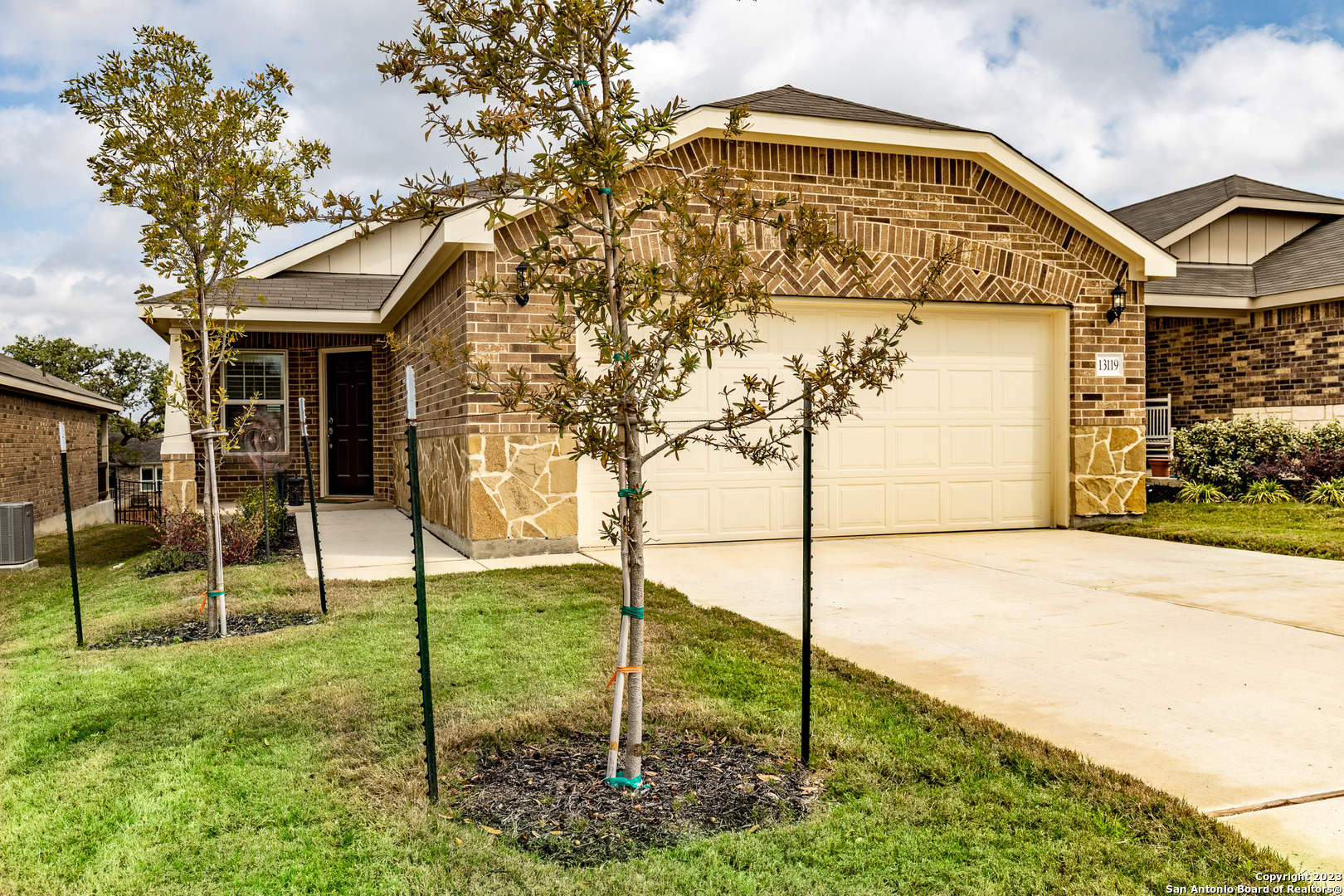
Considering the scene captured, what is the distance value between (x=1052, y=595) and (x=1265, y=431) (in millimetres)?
9725

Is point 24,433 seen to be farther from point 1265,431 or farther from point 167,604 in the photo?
point 1265,431

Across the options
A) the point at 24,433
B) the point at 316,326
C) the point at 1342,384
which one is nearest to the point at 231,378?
the point at 316,326

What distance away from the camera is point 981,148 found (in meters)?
10.5

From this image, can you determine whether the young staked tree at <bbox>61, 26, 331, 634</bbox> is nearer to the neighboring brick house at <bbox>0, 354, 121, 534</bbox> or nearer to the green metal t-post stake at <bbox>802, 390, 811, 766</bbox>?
the green metal t-post stake at <bbox>802, 390, 811, 766</bbox>

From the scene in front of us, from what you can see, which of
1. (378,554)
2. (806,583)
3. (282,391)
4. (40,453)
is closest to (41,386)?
(40,453)

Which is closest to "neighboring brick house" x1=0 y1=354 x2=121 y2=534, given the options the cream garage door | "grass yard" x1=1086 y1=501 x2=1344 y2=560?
the cream garage door

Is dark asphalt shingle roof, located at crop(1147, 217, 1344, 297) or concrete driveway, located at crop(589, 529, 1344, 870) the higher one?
dark asphalt shingle roof, located at crop(1147, 217, 1344, 297)

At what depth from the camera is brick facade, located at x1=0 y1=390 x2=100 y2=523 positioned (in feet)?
50.6

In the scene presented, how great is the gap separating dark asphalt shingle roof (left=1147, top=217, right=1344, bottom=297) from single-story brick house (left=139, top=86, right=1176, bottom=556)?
433 cm

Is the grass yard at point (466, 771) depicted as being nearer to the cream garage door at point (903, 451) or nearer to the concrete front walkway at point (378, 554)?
the concrete front walkway at point (378, 554)

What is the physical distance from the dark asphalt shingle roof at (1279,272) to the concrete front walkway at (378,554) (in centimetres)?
1120

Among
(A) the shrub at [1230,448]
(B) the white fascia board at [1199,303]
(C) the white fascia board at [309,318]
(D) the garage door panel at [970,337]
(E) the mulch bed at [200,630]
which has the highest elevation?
(B) the white fascia board at [1199,303]

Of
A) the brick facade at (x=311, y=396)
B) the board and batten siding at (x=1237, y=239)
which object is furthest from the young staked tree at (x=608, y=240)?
the board and batten siding at (x=1237, y=239)

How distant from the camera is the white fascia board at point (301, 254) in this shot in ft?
48.5
